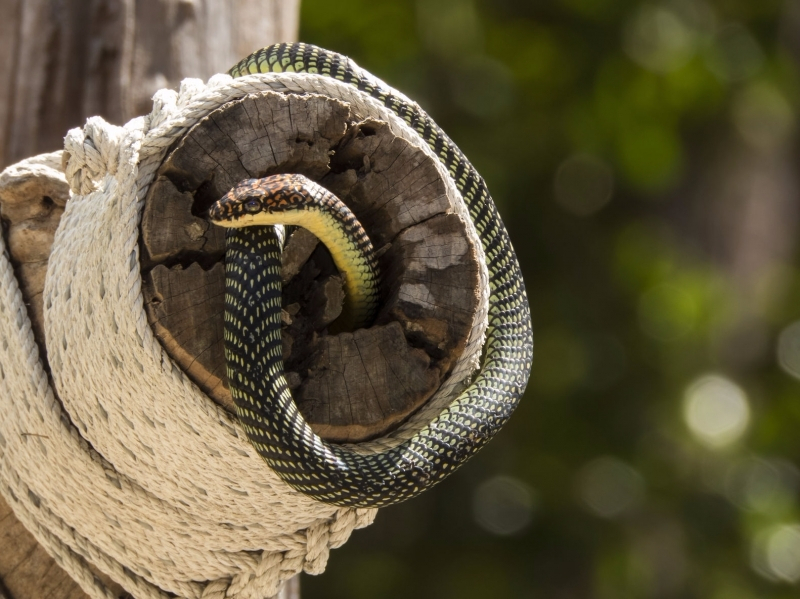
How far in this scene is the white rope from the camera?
165cm

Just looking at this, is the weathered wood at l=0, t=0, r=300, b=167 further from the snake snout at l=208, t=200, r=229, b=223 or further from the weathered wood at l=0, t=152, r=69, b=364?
the snake snout at l=208, t=200, r=229, b=223

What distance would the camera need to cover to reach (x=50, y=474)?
6.14ft

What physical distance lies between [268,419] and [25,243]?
0.91 meters

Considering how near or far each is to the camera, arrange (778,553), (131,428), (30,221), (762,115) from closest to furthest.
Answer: (131,428) → (30,221) → (778,553) → (762,115)

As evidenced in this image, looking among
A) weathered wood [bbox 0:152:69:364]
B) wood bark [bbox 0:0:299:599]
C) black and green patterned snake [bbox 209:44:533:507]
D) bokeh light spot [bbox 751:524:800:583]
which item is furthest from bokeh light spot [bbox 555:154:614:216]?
weathered wood [bbox 0:152:69:364]

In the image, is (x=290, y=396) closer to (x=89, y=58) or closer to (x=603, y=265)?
(x=89, y=58)

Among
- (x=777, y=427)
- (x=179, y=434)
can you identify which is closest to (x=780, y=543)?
(x=777, y=427)

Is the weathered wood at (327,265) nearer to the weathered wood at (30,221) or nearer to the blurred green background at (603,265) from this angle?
the weathered wood at (30,221)

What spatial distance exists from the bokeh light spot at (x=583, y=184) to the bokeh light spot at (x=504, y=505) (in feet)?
5.98

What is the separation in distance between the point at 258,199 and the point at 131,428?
1.96 ft

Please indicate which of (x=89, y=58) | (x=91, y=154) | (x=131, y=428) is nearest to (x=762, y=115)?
(x=89, y=58)

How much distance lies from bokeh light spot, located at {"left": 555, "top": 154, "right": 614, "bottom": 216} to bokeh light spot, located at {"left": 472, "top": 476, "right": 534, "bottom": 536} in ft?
5.98

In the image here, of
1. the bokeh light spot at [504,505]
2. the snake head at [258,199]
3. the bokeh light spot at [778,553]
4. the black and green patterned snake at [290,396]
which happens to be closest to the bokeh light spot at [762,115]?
the bokeh light spot at [778,553]

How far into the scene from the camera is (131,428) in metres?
1.73
